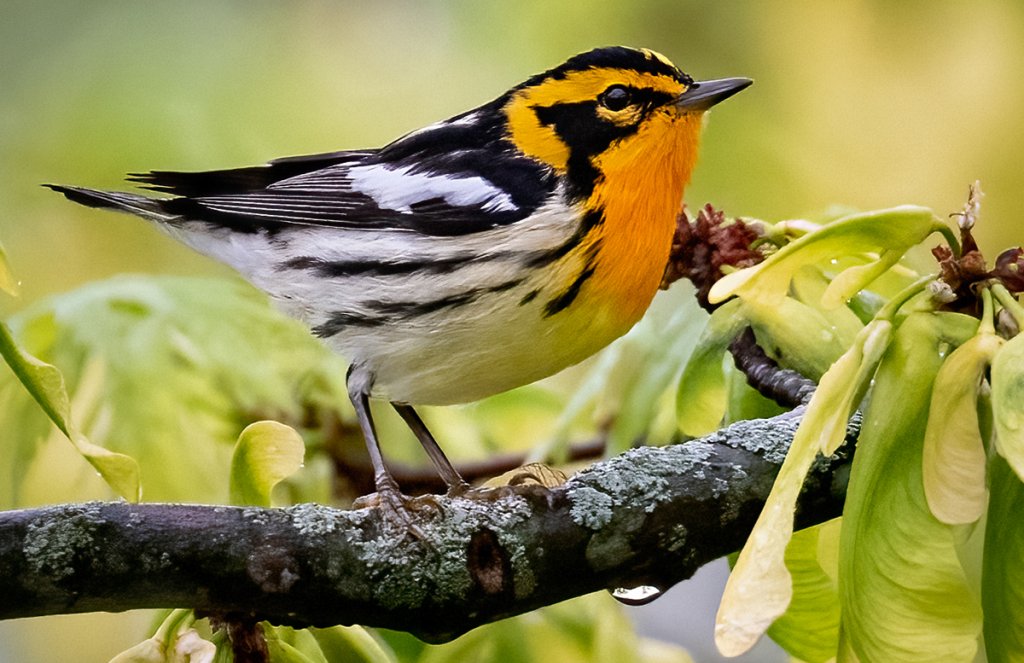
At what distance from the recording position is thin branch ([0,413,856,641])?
0.88 m

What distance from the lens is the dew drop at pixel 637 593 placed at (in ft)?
3.52

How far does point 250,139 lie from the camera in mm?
2023

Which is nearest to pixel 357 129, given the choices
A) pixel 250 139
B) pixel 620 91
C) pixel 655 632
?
pixel 250 139

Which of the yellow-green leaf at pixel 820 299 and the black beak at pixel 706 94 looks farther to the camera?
the black beak at pixel 706 94

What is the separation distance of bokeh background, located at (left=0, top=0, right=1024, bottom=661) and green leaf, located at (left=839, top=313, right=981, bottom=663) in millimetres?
1084

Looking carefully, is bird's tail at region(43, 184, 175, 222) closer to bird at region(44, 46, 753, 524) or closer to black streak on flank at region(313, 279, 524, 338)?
bird at region(44, 46, 753, 524)

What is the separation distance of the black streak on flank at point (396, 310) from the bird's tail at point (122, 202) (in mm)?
281

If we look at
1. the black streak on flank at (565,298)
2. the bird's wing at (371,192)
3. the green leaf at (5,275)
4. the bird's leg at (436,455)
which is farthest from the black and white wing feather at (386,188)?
the green leaf at (5,275)

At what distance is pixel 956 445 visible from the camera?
0.85 metres

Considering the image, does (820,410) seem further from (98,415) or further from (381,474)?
(98,415)

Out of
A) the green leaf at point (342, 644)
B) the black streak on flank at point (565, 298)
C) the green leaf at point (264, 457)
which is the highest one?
the black streak on flank at point (565, 298)

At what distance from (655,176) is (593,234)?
13 centimetres

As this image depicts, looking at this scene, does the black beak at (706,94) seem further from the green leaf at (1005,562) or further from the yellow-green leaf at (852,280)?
the green leaf at (1005,562)

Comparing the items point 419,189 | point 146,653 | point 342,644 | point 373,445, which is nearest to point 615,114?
point 419,189
